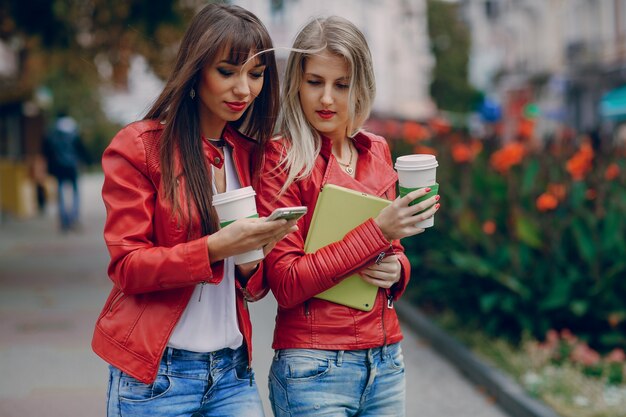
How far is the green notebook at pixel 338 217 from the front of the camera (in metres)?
2.53

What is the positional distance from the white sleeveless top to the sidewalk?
2.96 meters

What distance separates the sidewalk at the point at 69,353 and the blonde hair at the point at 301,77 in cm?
304

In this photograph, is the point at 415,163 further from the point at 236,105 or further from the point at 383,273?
the point at 236,105

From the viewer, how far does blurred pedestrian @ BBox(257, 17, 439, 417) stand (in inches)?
96.6

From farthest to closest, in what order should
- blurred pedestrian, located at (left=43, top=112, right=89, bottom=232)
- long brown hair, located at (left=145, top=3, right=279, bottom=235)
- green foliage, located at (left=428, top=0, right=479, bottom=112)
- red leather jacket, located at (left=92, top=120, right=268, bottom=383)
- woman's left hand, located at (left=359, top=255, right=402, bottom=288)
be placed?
1. green foliage, located at (left=428, top=0, right=479, bottom=112)
2. blurred pedestrian, located at (left=43, top=112, right=89, bottom=232)
3. woman's left hand, located at (left=359, top=255, right=402, bottom=288)
4. long brown hair, located at (left=145, top=3, right=279, bottom=235)
5. red leather jacket, located at (left=92, top=120, right=268, bottom=383)

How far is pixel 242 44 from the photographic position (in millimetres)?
2346

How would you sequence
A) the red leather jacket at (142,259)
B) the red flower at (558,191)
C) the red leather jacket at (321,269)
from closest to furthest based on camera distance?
1. the red leather jacket at (142,259)
2. the red leather jacket at (321,269)
3. the red flower at (558,191)

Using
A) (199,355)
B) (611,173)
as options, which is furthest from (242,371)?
(611,173)

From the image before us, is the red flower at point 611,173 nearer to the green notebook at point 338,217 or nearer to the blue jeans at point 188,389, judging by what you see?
the green notebook at point 338,217

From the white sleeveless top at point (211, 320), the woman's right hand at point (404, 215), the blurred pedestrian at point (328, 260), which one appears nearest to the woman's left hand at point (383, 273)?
the blurred pedestrian at point (328, 260)

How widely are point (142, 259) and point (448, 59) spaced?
2132 inches

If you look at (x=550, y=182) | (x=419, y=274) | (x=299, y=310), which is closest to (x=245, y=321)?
(x=299, y=310)

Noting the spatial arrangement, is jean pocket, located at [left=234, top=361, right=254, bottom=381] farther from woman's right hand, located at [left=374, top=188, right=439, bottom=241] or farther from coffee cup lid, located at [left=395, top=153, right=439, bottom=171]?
coffee cup lid, located at [left=395, top=153, right=439, bottom=171]

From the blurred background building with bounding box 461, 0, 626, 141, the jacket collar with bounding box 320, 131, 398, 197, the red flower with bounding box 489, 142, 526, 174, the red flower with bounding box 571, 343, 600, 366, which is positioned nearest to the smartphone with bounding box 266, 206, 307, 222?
the jacket collar with bounding box 320, 131, 398, 197
